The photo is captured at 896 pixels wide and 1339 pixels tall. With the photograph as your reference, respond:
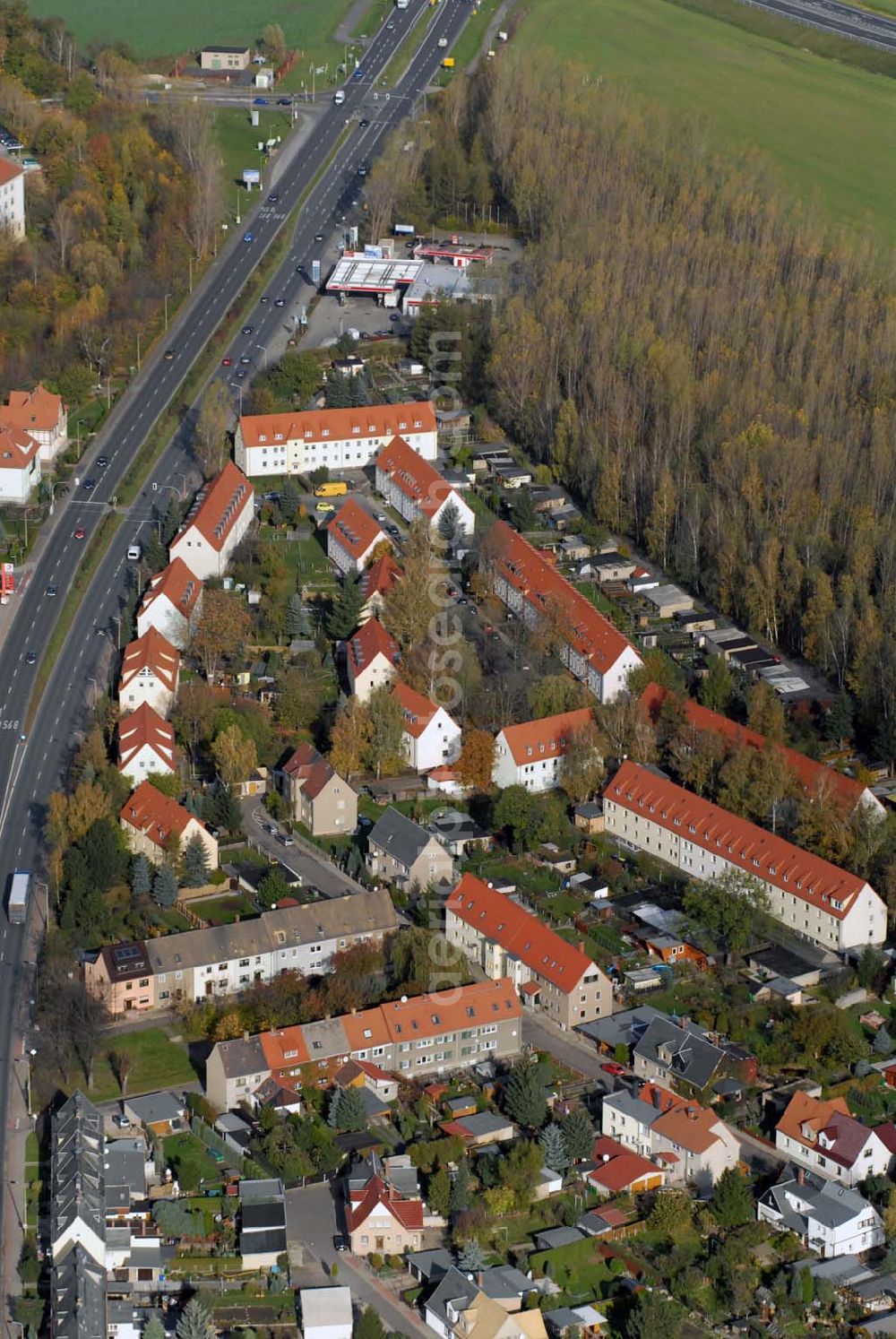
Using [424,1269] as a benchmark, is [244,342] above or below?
above

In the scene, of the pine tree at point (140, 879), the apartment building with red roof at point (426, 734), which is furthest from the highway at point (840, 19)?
the pine tree at point (140, 879)

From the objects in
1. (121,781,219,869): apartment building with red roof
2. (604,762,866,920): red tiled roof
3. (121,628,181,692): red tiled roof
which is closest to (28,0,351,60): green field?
(121,628,181,692): red tiled roof

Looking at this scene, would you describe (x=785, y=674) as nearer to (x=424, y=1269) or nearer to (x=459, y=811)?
(x=459, y=811)

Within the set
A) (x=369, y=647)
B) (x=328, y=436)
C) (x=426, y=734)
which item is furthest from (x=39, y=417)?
(x=426, y=734)

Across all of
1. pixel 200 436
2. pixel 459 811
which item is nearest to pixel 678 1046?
pixel 459 811

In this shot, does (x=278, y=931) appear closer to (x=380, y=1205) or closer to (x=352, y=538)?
(x=380, y=1205)

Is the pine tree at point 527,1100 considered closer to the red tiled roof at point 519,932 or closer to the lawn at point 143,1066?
the red tiled roof at point 519,932
